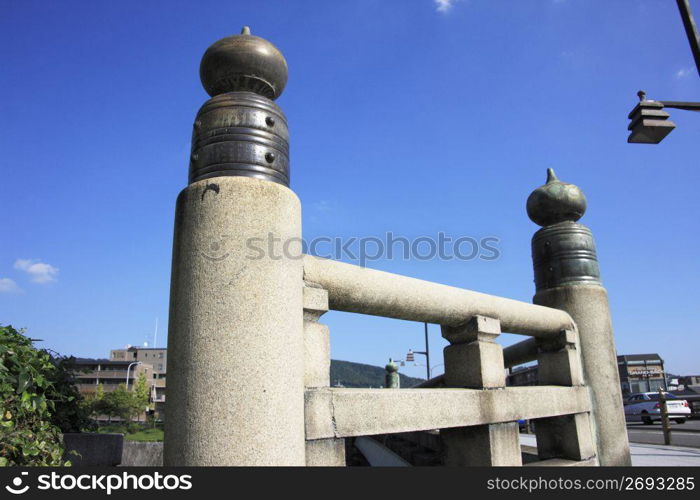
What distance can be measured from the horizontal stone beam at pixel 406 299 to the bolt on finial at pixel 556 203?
147cm

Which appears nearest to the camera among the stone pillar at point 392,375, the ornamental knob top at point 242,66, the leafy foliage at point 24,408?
the leafy foliage at point 24,408

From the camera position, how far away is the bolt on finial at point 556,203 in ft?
18.4

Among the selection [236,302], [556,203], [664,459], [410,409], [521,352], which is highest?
[556,203]

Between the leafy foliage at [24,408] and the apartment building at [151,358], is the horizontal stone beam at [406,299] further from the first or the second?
the apartment building at [151,358]

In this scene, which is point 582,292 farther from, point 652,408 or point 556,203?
point 652,408

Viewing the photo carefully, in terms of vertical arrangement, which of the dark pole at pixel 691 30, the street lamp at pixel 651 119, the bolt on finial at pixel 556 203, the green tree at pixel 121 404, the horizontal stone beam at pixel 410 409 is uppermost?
the dark pole at pixel 691 30

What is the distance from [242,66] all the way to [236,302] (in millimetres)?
1645

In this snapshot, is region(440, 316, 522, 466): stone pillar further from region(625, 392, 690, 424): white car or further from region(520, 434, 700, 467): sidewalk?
region(625, 392, 690, 424): white car

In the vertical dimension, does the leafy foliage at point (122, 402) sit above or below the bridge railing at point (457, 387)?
below

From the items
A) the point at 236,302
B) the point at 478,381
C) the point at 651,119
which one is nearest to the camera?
the point at 236,302

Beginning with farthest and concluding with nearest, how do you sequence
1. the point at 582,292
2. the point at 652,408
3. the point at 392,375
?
1. the point at 652,408
2. the point at 392,375
3. the point at 582,292

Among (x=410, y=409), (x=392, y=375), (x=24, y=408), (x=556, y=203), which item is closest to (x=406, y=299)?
(x=410, y=409)

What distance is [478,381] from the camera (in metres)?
3.87

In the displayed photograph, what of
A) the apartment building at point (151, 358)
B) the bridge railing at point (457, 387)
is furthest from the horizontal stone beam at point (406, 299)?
the apartment building at point (151, 358)
